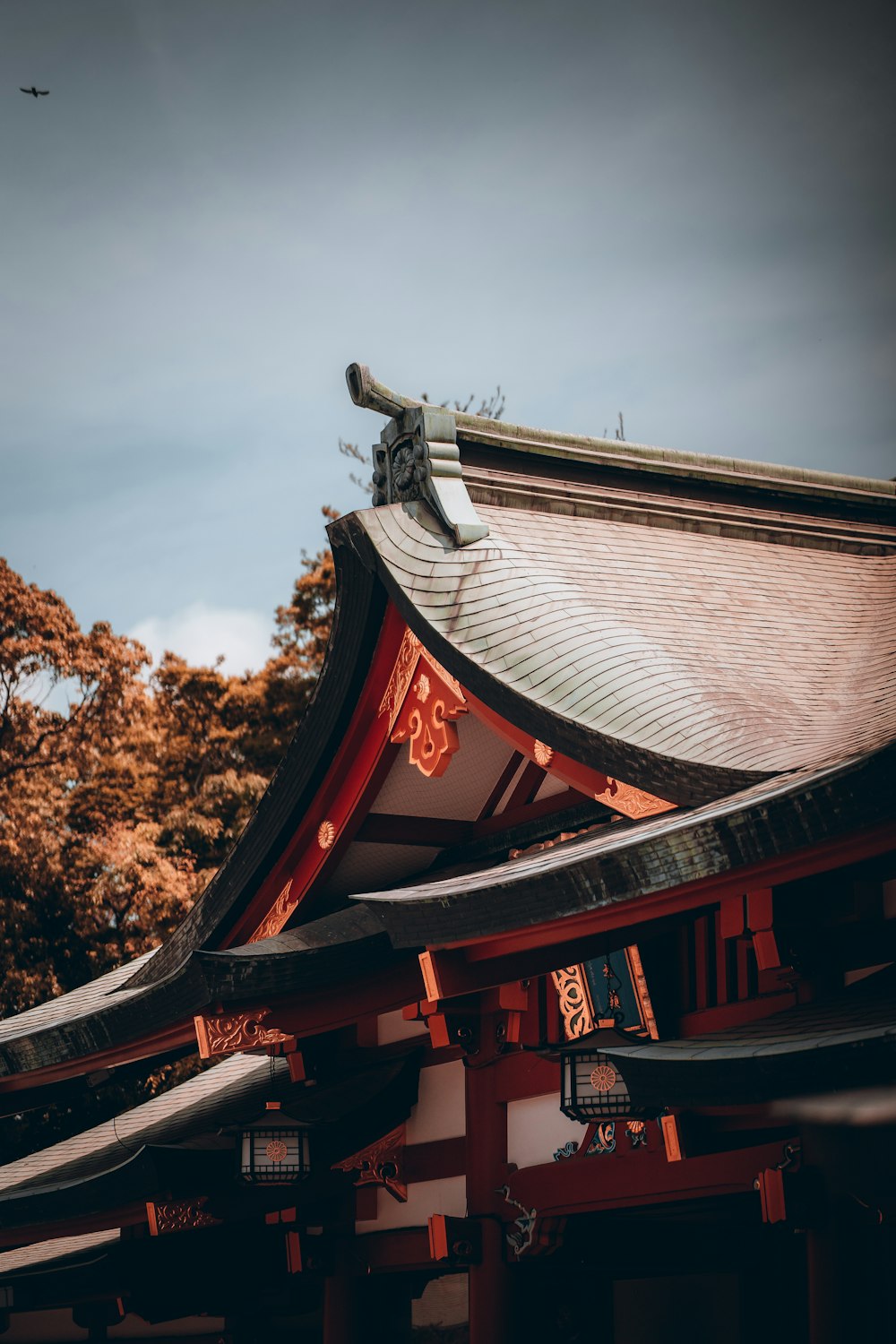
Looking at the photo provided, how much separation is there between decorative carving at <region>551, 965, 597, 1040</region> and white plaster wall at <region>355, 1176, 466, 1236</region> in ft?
4.53

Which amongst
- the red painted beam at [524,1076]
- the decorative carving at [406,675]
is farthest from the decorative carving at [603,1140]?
the decorative carving at [406,675]

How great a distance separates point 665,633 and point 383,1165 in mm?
3048

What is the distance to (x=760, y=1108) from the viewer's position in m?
4.29

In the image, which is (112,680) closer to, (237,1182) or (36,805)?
(36,805)

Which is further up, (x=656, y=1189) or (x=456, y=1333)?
(x=656, y=1189)

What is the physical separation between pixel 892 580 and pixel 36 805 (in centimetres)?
1443

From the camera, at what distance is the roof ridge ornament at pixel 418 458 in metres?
7.25

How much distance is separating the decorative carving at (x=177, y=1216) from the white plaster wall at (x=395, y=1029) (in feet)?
4.19

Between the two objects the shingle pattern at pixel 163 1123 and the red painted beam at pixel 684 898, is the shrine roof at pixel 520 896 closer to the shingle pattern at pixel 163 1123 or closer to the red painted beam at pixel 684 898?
the red painted beam at pixel 684 898

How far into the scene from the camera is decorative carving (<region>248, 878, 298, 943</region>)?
7457 millimetres

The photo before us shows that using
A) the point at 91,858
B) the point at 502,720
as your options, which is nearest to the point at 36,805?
the point at 91,858

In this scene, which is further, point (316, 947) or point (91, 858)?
point (91, 858)

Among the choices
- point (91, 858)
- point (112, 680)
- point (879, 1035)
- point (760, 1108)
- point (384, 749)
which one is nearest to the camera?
point (879, 1035)

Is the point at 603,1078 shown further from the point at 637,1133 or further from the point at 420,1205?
the point at 420,1205
